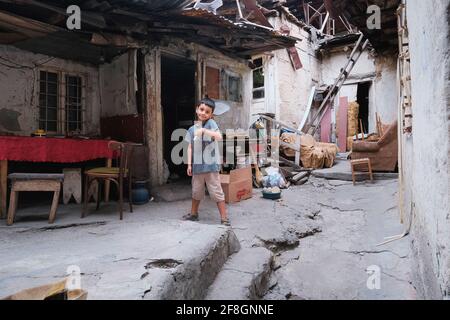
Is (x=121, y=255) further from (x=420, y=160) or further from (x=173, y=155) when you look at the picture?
(x=173, y=155)

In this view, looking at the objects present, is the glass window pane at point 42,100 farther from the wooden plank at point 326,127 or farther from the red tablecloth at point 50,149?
the wooden plank at point 326,127

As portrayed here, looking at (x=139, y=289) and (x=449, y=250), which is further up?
(x=449, y=250)

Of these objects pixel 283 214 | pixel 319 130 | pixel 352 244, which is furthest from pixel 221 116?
pixel 319 130

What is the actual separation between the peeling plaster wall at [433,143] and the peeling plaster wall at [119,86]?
535 cm

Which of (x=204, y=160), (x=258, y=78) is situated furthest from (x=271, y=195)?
(x=258, y=78)

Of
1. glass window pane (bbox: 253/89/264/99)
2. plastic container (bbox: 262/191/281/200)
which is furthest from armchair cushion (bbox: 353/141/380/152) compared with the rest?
glass window pane (bbox: 253/89/264/99)

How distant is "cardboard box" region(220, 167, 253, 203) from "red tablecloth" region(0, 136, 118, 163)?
7.53ft

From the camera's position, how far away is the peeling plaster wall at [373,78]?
410 inches

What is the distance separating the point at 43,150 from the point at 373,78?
14.5 metres

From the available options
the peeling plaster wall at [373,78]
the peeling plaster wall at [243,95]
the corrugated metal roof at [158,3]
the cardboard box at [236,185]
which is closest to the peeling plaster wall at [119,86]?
the corrugated metal roof at [158,3]

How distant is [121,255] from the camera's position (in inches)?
110

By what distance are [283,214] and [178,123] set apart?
541 cm

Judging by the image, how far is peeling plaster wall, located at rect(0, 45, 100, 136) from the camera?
6.24m

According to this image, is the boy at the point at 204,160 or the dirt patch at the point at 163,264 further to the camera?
the boy at the point at 204,160
